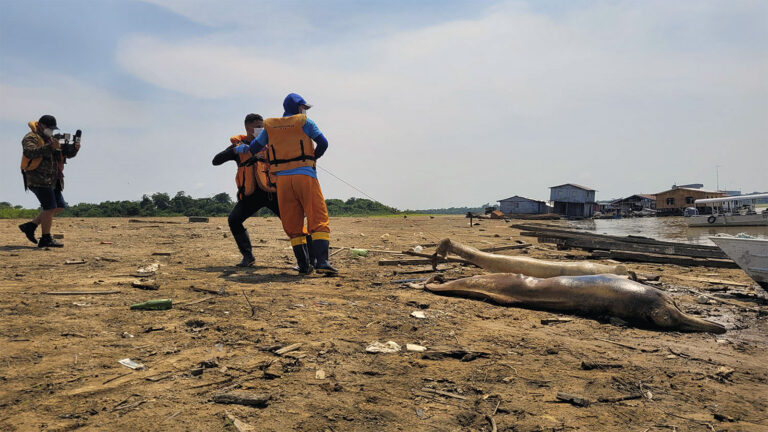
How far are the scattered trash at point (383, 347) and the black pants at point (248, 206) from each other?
4.10 metres

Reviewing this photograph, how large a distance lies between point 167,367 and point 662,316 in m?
4.41

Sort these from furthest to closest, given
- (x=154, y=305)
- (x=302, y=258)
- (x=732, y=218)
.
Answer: (x=732, y=218) → (x=302, y=258) → (x=154, y=305)

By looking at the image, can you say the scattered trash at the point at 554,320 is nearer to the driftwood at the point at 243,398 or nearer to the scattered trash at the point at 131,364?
the driftwood at the point at 243,398

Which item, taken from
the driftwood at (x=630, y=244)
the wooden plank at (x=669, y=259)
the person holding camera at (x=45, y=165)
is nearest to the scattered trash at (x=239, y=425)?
the person holding camera at (x=45, y=165)

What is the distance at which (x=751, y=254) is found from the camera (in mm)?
6324

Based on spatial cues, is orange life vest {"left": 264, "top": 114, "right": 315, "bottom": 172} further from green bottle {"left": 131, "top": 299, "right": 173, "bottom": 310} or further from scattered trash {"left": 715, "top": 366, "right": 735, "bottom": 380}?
scattered trash {"left": 715, "top": 366, "right": 735, "bottom": 380}

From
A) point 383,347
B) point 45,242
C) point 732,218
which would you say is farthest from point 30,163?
point 732,218

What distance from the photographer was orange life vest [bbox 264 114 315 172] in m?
6.44

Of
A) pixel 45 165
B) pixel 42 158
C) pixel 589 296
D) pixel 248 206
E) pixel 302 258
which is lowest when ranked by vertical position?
pixel 589 296

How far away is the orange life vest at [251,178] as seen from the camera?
7.20 meters

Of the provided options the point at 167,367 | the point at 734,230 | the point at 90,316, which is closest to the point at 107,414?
the point at 167,367

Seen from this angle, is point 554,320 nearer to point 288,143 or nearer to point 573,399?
point 573,399

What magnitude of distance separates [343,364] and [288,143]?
4.05 m

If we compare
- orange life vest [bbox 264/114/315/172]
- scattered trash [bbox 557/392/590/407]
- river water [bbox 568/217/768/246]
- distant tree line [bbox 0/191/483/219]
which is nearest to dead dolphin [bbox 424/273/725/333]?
scattered trash [bbox 557/392/590/407]
